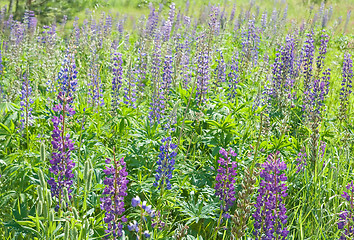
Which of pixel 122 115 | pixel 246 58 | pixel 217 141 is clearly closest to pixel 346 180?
pixel 217 141

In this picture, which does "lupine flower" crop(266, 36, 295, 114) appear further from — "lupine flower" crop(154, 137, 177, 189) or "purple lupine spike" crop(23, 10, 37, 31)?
"purple lupine spike" crop(23, 10, 37, 31)

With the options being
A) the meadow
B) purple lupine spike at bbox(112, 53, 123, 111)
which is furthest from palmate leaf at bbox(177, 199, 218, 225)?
purple lupine spike at bbox(112, 53, 123, 111)

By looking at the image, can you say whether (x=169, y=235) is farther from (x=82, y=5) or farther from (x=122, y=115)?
(x=82, y=5)

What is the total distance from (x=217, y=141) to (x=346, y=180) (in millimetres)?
1173

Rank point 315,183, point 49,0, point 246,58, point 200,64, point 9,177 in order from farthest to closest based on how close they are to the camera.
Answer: point 49,0, point 246,58, point 200,64, point 315,183, point 9,177

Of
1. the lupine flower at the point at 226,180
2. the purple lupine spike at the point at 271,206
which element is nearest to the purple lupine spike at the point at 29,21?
the lupine flower at the point at 226,180

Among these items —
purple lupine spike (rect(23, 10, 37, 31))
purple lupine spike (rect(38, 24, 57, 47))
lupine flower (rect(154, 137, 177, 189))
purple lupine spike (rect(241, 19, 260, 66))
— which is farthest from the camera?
purple lupine spike (rect(23, 10, 37, 31))

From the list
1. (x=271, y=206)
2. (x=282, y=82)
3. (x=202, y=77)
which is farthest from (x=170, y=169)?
(x=282, y=82)

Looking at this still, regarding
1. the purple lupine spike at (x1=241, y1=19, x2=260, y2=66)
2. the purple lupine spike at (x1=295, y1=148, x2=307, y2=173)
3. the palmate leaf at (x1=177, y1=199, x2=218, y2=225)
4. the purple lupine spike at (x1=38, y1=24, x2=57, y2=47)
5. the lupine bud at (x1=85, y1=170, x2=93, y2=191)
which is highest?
the purple lupine spike at (x1=241, y1=19, x2=260, y2=66)

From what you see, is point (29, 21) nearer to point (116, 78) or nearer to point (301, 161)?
point (116, 78)

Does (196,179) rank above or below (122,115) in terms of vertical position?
below

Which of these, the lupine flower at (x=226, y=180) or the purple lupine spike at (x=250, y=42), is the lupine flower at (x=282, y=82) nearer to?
the purple lupine spike at (x=250, y=42)

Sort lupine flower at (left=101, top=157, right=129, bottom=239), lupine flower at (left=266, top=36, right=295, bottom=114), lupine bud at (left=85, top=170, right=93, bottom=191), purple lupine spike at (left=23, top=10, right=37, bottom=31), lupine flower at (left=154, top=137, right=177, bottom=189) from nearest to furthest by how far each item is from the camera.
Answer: lupine bud at (left=85, top=170, right=93, bottom=191)
lupine flower at (left=101, top=157, right=129, bottom=239)
lupine flower at (left=154, top=137, right=177, bottom=189)
lupine flower at (left=266, top=36, right=295, bottom=114)
purple lupine spike at (left=23, top=10, right=37, bottom=31)

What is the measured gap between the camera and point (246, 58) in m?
5.92
